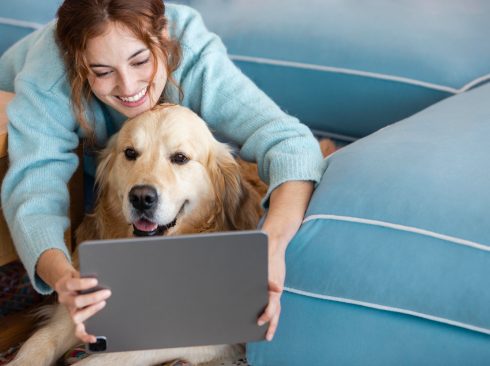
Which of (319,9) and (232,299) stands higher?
(319,9)

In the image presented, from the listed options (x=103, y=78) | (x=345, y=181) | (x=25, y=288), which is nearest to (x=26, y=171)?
(x=103, y=78)

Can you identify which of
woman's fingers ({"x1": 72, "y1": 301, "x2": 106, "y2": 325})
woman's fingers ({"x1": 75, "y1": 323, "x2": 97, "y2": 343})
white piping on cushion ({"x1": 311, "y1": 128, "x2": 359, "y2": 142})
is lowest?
white piping on cushion ({"x1": 311, "y1": 128, "x2": 359, "y2": 142})

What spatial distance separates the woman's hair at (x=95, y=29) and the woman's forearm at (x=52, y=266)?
1.35 feet

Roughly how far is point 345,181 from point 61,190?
0.62 metres

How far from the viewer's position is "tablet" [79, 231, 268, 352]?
120 centimetres

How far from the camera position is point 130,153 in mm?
1633

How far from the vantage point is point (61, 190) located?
1.58m

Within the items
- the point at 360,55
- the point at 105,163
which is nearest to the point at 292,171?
the point at 105,163

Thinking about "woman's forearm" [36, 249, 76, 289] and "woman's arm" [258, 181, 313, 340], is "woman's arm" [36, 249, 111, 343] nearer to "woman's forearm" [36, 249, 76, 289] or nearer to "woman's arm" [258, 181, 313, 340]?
"woman's forearm" [36, 249, 76, 289]

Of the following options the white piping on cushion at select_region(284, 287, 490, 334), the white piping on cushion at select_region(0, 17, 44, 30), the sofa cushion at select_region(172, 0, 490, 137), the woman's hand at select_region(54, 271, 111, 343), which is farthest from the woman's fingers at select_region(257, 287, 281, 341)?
the white piping on cushion at select_region(0, 17, 44, 30)

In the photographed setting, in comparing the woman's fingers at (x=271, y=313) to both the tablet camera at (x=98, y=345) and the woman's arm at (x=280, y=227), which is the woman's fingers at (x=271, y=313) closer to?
the woman's arm at (x=280, y=227)

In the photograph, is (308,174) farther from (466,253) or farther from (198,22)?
(198,22)

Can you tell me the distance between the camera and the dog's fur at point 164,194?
61.5 inches

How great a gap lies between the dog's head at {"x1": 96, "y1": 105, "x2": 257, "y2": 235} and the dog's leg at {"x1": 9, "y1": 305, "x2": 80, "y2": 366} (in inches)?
11.0
